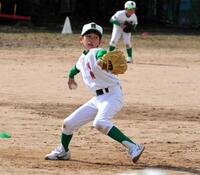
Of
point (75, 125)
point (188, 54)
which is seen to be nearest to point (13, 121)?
point (75, 125)

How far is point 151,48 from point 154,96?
39.9 feet

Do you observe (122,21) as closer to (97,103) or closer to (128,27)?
(128,27)

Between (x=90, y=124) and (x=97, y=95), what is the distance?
2746 millimetres

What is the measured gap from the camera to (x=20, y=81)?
16.2 meters

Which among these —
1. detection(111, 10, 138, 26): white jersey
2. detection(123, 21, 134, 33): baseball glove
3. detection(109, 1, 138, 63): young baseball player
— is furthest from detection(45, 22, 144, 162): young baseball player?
detection(111, 10, 138, 26): white jersey

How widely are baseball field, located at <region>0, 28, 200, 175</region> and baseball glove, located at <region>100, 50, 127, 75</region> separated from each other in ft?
3.53

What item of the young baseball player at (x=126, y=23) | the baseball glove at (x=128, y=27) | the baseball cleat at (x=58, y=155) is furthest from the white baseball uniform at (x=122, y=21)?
the baseball cleat at (x=58, y=155)

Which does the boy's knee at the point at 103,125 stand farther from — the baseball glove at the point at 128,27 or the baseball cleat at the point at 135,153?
the baseball glove at the point at 128,27

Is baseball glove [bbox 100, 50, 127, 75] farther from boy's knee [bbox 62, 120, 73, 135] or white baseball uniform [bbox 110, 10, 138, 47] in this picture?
white baseball uniform [bbox 110, 10, 138, 47]

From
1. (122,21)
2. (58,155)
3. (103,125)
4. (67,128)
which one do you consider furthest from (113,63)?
(122,21)

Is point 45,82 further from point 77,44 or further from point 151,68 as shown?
point 77,44

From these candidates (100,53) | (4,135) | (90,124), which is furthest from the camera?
(90,124)

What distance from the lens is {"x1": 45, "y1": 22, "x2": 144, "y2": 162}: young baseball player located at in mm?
8172

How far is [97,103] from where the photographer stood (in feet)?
27.4
